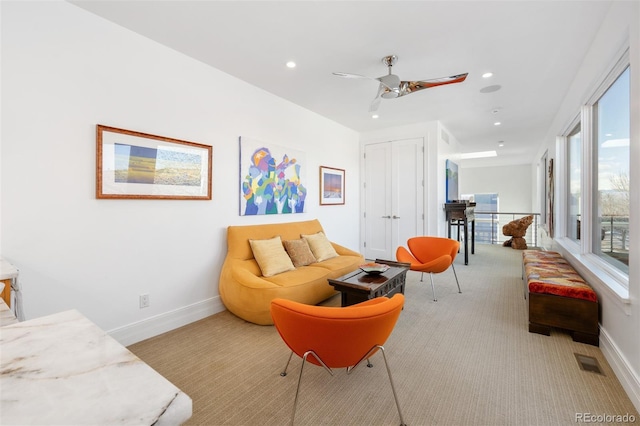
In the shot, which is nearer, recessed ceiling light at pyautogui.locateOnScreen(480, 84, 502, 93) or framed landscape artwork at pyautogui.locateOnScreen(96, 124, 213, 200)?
framed landscape artwork at pyautogui.locateOnScreen(96, 124, 213, 200)

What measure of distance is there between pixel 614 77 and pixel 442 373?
2787 mm

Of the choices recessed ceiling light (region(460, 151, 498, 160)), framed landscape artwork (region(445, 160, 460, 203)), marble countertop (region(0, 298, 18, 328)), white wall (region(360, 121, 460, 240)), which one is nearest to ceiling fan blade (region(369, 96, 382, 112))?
white wall (region(360, 121, 460, 240))

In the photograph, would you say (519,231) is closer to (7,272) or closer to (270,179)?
(270,179)

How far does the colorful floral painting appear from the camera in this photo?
3660mm

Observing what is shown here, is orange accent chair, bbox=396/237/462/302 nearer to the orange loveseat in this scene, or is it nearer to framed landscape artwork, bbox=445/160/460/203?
the orange loveseat

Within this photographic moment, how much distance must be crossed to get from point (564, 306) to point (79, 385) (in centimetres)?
331

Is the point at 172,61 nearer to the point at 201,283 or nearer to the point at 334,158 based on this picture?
the point at 201,283

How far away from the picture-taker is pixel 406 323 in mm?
2965

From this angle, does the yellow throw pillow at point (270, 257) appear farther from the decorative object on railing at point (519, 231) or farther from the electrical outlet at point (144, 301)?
the decorative object on railing at point (519, 231)

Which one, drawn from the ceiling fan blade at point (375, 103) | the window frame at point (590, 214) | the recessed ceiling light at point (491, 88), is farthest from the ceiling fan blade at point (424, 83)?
the recessed ceiling light at point (491, 88)

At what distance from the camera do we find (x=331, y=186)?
5230 millimetres

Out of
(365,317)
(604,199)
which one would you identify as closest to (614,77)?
(604,199)

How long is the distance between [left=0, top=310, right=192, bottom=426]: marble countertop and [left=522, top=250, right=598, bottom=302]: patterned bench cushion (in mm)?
3125

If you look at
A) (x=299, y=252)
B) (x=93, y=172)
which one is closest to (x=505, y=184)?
(x=299, y=252)
